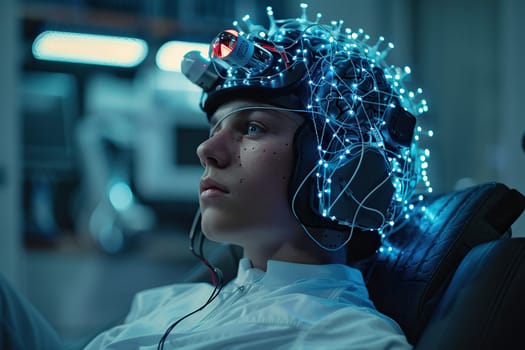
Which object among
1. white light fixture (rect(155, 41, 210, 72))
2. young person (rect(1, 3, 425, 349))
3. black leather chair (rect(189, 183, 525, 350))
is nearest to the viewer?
black leather chair (rect(189, 183, 525, 350))

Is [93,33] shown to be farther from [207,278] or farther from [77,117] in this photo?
[207,278]

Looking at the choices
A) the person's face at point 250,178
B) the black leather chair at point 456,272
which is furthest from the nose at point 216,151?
the black leather chair at point 456,272

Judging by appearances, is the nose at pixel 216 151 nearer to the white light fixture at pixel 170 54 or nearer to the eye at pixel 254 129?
the eye at pixel 254 129

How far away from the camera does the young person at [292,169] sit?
42.1 inches

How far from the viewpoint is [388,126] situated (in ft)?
3.65

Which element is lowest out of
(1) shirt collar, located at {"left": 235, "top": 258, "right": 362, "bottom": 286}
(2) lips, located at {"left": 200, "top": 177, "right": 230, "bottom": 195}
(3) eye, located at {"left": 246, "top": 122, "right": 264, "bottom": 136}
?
(1) shirt collar, located at {"left": 235, "top": 258, "right": 362, "bottom": 286}

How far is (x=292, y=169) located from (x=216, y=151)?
14cm

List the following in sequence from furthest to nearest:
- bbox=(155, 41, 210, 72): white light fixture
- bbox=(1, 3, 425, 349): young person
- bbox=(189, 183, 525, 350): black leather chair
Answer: bbox=(155, 41, 210, 72): white light fixture
bbox=(1, 3, 425, 349): young person
bbox=(189, 183, 525, 350): black leather chair

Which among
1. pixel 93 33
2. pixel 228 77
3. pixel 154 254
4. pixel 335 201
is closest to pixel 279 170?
pixel 335 201

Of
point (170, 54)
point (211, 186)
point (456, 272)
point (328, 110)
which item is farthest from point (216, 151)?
point (170, 54)

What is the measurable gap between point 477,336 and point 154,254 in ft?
14.5

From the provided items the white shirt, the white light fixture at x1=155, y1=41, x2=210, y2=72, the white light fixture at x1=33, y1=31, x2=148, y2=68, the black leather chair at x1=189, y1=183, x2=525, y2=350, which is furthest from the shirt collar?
the white light fixture at x1=33, y1=31, x2=148, y2=68

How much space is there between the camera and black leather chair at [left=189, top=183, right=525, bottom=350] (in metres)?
0.85

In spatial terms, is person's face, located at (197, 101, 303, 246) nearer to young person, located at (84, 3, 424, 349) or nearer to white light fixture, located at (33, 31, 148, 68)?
young person, located at (84, 3, 424, 349)
